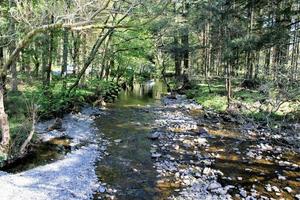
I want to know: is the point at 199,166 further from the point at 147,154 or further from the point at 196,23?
the point at 196,23

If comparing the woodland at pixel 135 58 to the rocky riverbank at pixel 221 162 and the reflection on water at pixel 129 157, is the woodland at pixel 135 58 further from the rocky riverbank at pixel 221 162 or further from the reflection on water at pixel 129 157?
the reflection on water at pixel 129 157

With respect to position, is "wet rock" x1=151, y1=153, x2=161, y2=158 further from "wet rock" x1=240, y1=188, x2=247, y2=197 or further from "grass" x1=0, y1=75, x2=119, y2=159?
"grass" x1=0, y1=75, x2=119, y2=159

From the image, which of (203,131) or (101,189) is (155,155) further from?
(203,131)

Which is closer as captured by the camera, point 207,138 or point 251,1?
point 207,138

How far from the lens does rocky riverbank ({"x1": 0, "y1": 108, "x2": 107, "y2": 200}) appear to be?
9578 mm

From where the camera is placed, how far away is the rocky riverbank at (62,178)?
9578 millimetres

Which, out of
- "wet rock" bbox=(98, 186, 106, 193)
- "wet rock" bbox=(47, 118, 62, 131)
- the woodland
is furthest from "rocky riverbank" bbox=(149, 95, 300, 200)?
"wet rock" bbox=(47, 118, 62, 131)

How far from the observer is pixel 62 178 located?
1089 centimetres

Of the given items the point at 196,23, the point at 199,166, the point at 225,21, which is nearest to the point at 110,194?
the point at 199,166

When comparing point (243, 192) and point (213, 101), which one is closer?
point (243, 192)

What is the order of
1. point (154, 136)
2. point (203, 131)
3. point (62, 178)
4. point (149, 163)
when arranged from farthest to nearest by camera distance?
point (203, 131) → point (154, 136) → point (149, 163) → point (62, 178)

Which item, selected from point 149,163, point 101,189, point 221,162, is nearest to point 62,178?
point 101,189

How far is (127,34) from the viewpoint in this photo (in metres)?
30.2

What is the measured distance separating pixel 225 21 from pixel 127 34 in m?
8.63
